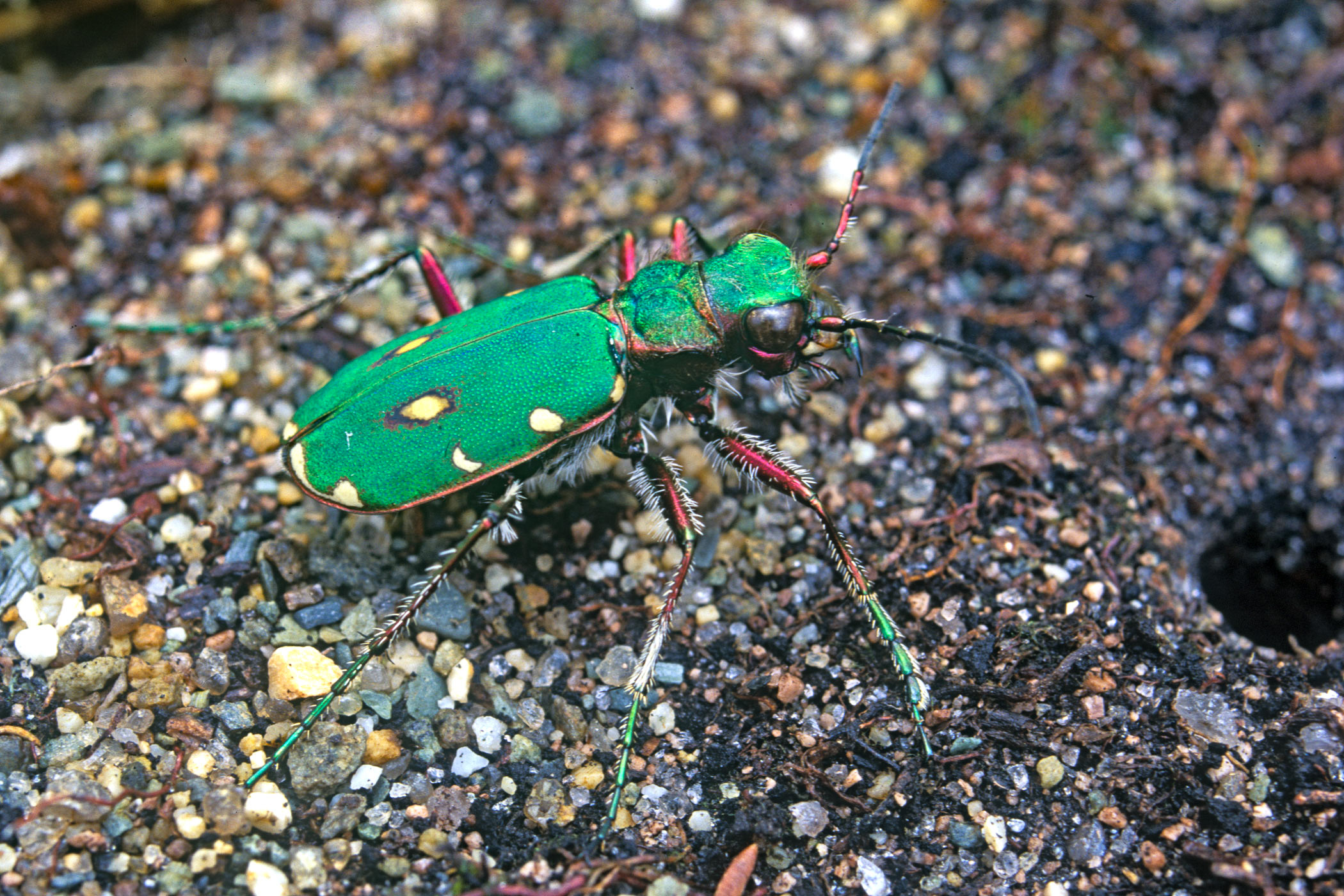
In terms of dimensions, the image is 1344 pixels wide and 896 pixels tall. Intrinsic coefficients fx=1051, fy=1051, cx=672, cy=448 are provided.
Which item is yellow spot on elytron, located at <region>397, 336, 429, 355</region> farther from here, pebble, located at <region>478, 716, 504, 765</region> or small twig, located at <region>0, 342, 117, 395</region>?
small twig, located at <region>0, 342, 117, 395</region>

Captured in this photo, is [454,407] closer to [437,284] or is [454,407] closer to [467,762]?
[437,284]

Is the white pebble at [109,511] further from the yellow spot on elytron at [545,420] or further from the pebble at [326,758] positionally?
the yellow spot on elytron at [545,420]

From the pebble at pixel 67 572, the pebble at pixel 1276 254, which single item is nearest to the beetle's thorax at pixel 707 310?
the pebble at pixel 67 572

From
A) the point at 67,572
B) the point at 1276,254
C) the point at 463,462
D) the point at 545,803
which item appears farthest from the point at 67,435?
the point at 1276,254

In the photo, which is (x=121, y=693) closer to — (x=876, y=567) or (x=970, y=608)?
(x=876, y=567)

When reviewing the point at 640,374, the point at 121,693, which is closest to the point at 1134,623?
the point at 640,374
